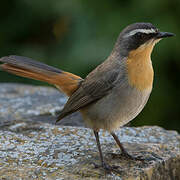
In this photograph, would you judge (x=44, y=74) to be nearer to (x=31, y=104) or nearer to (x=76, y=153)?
(x=76, y=153)

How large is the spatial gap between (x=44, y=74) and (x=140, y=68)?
3.71 feet

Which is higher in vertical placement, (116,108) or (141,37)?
(141,37)

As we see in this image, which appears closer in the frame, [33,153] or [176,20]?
[33,153]

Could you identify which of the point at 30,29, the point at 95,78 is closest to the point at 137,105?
the point at 95,78

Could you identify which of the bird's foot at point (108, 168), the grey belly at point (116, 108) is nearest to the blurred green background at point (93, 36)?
the grey belly at point (116, 108)

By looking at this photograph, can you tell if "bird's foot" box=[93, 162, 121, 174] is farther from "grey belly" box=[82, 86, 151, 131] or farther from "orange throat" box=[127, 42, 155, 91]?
"orange throat" box=[127, 42, 155, 91]

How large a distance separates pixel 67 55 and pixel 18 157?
2.86m

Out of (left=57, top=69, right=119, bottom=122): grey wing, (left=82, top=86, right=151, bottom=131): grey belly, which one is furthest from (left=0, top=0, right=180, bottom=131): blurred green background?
(left=82, top=86, right=151, bottom=131): grey belly

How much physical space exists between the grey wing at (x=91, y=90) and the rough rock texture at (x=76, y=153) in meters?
0.48

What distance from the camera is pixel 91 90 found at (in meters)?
4.79

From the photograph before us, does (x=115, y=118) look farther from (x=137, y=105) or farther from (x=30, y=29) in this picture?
(x=30, y=29)

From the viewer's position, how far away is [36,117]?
5996 millimetres

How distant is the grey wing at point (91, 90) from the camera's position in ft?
15.3

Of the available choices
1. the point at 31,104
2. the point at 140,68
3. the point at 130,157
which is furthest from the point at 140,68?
the point at 31,104
